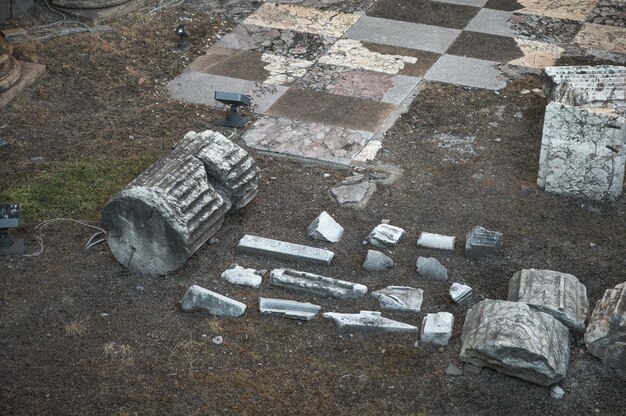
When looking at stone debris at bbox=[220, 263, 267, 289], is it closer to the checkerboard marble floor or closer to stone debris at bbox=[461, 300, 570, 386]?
stone debris at bbox=[461, 300, 570, 386]

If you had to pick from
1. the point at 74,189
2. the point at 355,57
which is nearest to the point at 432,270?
the point at 74,189

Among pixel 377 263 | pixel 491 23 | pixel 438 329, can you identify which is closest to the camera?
pixel 438 329

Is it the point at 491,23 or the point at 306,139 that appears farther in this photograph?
the point at 491,23

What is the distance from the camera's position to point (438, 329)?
20.5ft

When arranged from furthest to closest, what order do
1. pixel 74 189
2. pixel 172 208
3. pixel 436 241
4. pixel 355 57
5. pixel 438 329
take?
pixel 355 57
pixel 74 189
pixel 436 241
pixel 172 208
pixel 438 329

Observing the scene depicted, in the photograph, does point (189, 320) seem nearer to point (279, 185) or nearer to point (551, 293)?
point (279, 185)

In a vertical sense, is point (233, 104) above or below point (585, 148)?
below

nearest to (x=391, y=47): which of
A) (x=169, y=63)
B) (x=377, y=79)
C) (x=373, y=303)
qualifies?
(x=377, y=79)

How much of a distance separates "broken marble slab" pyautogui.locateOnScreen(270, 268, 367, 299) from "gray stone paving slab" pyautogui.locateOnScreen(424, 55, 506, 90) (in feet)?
11.7

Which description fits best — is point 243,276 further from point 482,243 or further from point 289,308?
point 482,243

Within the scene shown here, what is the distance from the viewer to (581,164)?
7582 mm

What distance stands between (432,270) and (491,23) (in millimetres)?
4840

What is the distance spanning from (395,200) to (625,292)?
2.20 meters

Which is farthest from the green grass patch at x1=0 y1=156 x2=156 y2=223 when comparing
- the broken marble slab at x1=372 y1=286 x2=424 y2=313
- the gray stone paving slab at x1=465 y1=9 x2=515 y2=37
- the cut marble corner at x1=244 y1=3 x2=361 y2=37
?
the gray stone paving slab at x1=465 y1=9 x2=515 y2=37
